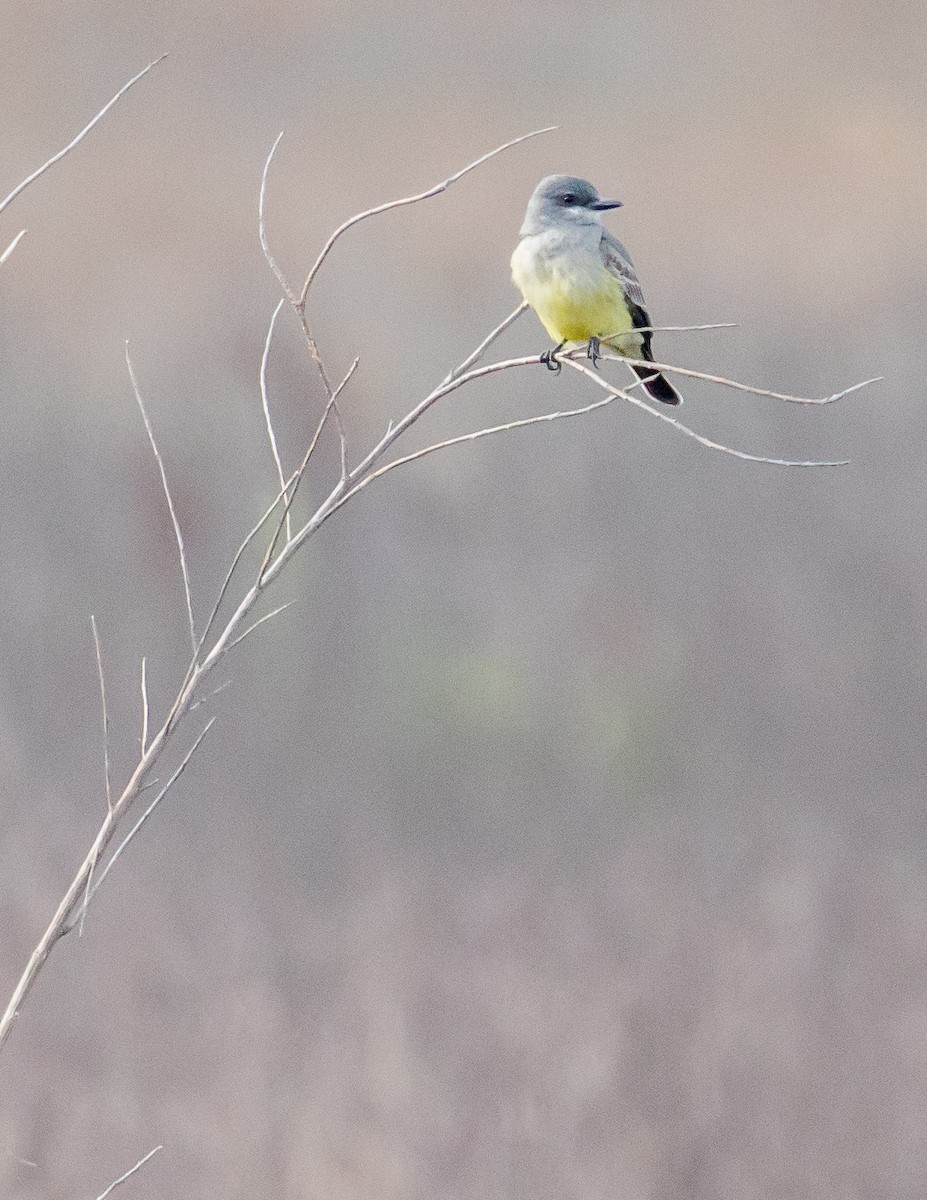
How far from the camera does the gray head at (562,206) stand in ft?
7.89

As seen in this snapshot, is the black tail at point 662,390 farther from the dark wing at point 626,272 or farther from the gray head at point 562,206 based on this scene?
the gray head at point 562,206

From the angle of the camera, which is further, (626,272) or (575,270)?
(626,272)

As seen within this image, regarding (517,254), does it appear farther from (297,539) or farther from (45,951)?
(45,951)

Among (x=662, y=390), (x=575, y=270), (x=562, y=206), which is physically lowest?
(x=662, y=390)

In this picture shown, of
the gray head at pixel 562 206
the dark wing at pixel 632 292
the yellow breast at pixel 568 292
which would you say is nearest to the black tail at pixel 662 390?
the dark wing at pixel 632 292

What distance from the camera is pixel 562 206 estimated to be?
2439mm

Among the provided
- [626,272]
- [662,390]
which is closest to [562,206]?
[626,272]

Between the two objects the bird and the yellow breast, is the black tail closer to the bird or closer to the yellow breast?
the bird

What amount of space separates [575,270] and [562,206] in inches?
7.6

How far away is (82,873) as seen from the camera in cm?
102

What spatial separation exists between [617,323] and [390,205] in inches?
55.7

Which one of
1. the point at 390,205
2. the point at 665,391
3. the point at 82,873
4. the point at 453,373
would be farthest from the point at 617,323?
the point at 82,873

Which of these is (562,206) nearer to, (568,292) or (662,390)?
(568,292)

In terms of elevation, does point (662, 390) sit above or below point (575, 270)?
below
